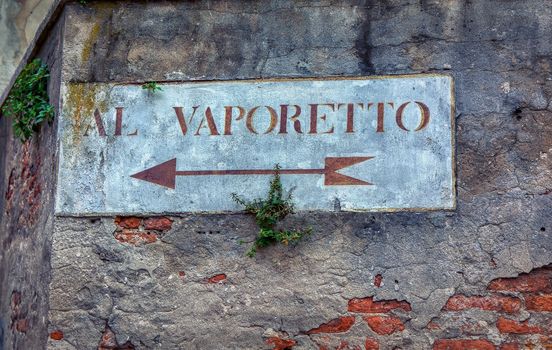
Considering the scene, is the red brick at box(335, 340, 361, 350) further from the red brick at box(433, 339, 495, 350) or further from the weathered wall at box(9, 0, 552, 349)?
the red brick at box(433, 339, 495, 350)

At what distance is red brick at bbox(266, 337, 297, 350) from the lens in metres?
6.56

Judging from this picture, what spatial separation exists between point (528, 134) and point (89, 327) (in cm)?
250

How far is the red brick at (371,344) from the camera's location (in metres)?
6.50

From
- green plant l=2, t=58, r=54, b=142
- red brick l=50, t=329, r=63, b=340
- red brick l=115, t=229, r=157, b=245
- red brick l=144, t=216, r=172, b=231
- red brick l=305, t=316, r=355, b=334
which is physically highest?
green plant l=2, t=58, r=54, b=142

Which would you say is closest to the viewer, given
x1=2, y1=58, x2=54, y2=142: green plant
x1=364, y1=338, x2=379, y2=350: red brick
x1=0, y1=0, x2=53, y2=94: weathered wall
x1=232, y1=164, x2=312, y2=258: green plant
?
x1=364, y1=338, x2=379, y2=350: red brick

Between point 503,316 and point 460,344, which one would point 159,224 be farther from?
point 503,316

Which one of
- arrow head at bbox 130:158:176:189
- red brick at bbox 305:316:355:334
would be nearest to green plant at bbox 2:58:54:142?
arrow head at bbox 130:158:176:189

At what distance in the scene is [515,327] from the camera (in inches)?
253

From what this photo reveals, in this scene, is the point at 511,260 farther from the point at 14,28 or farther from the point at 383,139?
the point at 14,28

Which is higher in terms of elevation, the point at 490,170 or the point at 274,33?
the point at 274,33

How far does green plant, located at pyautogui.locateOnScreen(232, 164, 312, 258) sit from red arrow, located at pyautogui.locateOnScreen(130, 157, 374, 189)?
0.13 m

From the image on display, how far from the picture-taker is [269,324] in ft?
21.7

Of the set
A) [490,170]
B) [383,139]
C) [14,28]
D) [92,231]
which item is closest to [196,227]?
[92,231]

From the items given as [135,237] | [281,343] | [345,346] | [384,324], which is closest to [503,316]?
[384,324]
